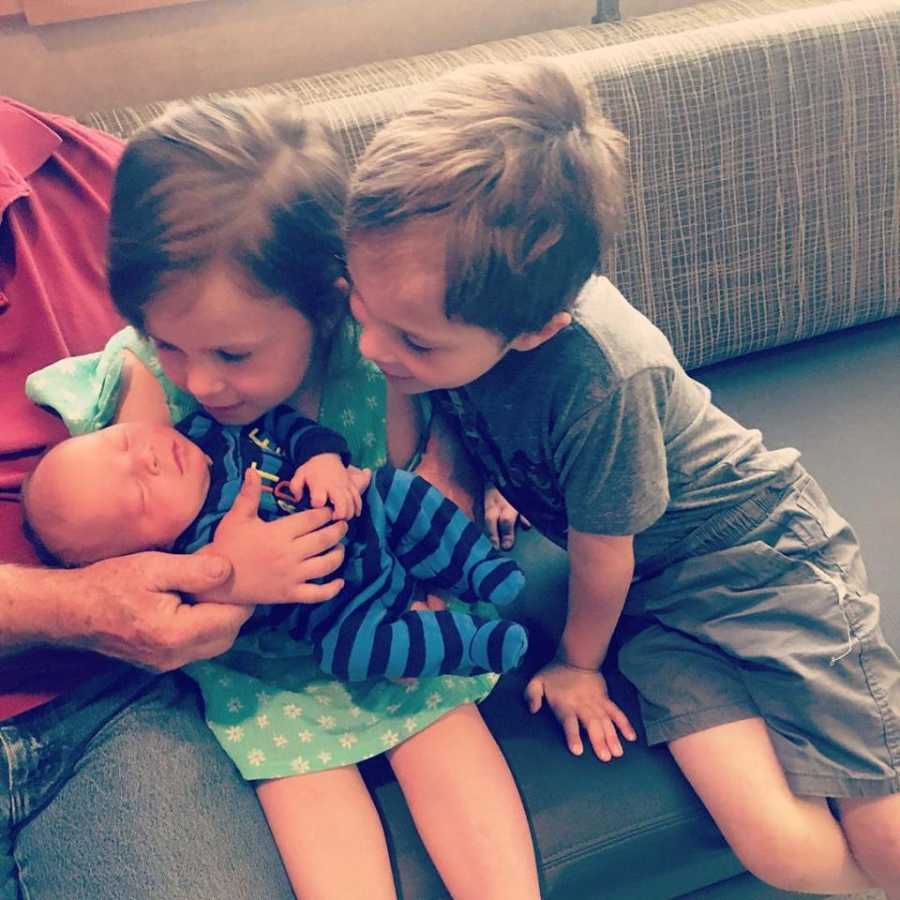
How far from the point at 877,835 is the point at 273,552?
26.4 inches

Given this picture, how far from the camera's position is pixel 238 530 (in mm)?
936

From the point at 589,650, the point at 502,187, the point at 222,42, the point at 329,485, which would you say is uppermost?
the point at 222,42

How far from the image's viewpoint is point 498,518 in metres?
1.27

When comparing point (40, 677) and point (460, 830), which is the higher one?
point (40, 677)

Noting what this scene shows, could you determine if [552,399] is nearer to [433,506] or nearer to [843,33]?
[433,506]

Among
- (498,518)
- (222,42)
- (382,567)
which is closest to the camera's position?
(382,567)

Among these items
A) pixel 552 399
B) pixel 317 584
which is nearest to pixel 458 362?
pixel 552 399

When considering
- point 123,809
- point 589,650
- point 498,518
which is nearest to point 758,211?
point 498,518

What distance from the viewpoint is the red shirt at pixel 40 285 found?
3.27 ft

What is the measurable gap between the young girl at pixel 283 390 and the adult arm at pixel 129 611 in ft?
0.35

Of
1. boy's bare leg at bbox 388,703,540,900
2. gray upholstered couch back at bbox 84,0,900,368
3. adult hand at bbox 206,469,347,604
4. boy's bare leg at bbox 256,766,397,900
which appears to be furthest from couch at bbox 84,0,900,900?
adult hand at bbox 206,469,347,604

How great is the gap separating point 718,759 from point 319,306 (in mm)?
629

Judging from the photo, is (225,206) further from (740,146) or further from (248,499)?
(740,146)

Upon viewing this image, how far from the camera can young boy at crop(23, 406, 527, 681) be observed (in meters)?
0.92
